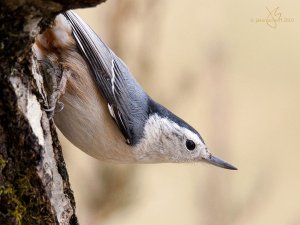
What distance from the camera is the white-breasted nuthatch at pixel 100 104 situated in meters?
2.65

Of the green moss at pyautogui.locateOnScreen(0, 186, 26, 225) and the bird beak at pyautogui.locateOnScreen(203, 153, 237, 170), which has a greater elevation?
the bird beak at pyautogui.locateOnScreen(203, 153, 237, 170)

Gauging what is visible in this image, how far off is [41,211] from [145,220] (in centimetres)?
304

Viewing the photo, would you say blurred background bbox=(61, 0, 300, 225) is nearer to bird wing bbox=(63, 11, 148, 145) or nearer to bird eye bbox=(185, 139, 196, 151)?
bird eye bbox=(185, 139, 196, 151)

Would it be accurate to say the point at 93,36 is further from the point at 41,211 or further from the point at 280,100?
the point at 280,100

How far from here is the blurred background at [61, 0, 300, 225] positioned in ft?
11.9

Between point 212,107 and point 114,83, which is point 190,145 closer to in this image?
point 212,107

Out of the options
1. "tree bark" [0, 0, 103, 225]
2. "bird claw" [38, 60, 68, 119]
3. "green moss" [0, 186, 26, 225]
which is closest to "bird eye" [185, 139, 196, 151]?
"bird claw" [38, 60, 68, 119]

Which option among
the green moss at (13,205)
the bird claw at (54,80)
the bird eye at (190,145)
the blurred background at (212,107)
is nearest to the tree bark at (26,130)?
the green moss at (13,205)

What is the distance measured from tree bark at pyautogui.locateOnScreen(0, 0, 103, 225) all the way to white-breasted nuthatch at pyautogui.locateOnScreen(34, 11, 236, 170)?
0.76 metres

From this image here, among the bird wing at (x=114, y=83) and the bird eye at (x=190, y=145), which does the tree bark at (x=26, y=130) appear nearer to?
the bird wing at (x=114, y=83)

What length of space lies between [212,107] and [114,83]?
974 millimetres

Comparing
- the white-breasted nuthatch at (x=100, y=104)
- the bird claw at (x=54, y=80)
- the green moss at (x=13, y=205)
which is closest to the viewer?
the green moss at (x=13, y=205)

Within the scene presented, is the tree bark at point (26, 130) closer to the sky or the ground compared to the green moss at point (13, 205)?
closer to the sky

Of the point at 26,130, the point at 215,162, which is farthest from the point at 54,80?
the point at 215,162
